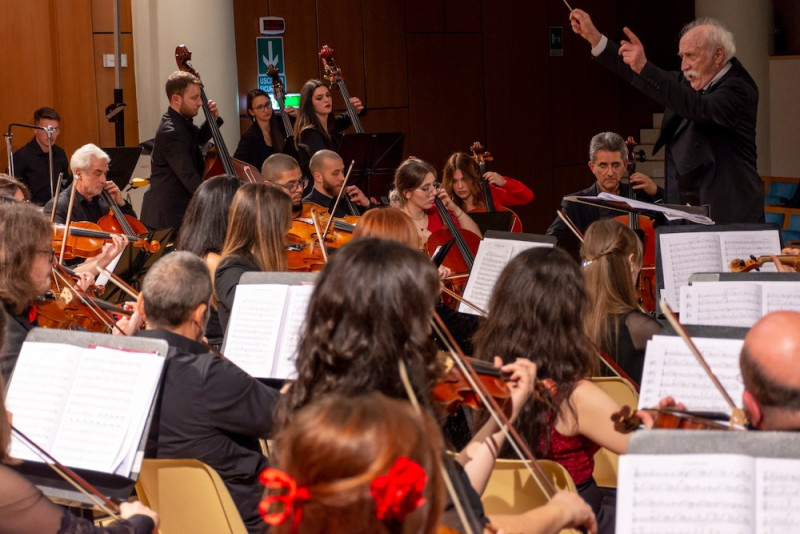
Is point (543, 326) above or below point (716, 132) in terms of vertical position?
below

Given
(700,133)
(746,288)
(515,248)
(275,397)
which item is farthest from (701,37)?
(275,397)

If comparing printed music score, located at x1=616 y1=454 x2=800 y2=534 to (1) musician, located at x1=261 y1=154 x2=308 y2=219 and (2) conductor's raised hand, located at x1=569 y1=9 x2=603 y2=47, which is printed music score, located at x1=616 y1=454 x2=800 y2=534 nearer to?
(2) conductor's raised hand, located at x1=569 y1=9 x2=603 y2=47

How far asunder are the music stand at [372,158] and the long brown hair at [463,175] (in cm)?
42

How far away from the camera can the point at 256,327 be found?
9.77 feet

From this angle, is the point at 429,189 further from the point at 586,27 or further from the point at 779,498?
the point at 779,498

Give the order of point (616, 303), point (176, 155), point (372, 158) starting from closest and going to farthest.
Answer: point (616, 303)
point (372, 158)
point (176, 155)

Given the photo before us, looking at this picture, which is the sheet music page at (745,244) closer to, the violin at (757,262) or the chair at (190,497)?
the violin at (757,262)

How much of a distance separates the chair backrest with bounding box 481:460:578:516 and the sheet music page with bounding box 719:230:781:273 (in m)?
1.54

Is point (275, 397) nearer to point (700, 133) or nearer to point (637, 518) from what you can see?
point (637, 518)

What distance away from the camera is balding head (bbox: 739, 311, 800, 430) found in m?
1.77

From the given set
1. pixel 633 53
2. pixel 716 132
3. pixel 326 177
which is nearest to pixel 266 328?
pixel 633 53

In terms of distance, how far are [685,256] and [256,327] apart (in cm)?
151

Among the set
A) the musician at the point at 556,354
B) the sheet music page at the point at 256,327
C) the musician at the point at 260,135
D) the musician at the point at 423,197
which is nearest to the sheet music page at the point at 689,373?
the musician at the point at 556,354

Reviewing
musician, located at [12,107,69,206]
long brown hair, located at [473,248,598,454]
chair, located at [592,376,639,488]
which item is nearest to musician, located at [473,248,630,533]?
long brown hair, located at [473,248,598,454]
